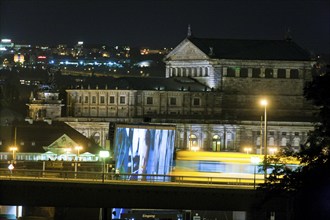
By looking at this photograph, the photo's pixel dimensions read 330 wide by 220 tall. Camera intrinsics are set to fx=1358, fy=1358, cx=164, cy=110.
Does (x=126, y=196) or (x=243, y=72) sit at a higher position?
(x=243, y=72)

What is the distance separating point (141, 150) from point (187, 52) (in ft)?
250

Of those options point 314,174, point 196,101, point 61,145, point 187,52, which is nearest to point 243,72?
point 187,52

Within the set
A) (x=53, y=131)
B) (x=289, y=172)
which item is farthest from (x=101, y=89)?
(x=289, y=172)

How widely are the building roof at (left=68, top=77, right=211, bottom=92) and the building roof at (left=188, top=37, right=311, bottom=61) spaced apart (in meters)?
3.99

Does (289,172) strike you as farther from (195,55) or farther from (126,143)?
(195,55)

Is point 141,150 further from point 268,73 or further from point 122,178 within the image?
point 268,73

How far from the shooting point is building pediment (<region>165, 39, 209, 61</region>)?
156m

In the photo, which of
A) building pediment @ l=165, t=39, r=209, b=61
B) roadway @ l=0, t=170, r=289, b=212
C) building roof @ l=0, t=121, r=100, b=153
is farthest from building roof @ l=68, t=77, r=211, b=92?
roadway @ l=0, t=170, r=289, b=212

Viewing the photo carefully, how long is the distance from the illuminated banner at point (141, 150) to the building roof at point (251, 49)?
7416 cm

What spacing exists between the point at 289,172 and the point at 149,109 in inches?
3754

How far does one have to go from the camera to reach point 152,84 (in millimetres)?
154125

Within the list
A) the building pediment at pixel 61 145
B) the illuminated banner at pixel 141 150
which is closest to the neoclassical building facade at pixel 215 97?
the building pediment at pixel 61 145

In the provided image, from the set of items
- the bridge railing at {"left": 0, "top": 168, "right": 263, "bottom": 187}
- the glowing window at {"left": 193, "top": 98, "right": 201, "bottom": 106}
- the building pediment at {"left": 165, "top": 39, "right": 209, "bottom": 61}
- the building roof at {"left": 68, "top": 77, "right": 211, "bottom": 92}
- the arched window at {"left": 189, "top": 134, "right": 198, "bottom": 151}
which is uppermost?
the building pediment at {"left": 165, "top": 39, "right": 209, "bottom": 61}

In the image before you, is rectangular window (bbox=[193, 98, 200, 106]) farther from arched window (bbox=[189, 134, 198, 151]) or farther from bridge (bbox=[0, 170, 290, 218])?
bridge (bbox=[0, 170, 290, 218])
